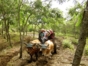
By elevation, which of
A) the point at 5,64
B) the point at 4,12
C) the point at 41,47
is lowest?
the point at 5,64

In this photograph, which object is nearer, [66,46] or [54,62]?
[54,62]

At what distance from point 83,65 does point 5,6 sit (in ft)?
27.9

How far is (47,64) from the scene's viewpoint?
9383mm

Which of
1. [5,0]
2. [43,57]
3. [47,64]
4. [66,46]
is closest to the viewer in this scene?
[47,64]

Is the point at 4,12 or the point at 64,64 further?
the point at 4,12

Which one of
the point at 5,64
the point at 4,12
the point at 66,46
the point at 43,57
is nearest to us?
the point at 43,57

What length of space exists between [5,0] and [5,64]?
18.4 ft

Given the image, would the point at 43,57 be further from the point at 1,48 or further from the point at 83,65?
the point at 1,48

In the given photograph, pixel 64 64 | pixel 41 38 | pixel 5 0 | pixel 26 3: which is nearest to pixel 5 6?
pixel 5 0

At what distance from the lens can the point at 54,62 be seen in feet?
32.7

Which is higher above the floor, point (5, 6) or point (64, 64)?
point (5, 6)

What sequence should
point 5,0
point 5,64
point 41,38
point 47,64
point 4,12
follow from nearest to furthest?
point 47,64 < point 5,64 < point 41,38 < point 5,0 < point 4,12

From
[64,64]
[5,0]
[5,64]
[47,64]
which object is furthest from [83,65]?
[5,0]

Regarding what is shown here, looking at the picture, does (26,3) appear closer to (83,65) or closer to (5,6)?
(5,6)
